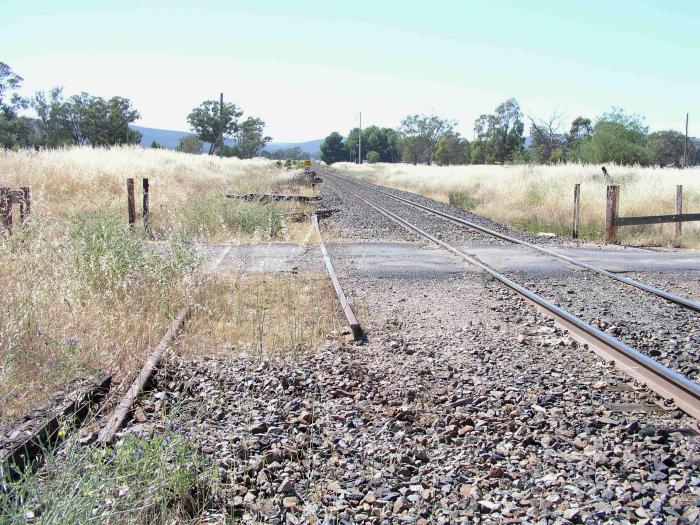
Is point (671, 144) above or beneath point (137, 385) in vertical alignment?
above

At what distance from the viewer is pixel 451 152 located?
120438 millimetres

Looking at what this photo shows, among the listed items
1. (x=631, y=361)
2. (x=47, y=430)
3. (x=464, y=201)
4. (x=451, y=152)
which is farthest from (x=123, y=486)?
(x=451, y=152)

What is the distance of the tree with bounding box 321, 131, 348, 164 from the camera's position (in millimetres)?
170375

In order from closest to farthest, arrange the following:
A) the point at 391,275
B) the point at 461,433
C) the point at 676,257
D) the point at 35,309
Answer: the point at 461,433 → the point at 35,309 → the point at 391,275 → the point at 676,257

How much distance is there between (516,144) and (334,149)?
76.7m

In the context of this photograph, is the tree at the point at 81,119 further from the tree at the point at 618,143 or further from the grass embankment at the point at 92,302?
the grass embankment at the point at 92,302

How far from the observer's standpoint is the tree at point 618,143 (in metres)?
57.0

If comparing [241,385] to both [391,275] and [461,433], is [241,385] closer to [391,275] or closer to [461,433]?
[461,433]

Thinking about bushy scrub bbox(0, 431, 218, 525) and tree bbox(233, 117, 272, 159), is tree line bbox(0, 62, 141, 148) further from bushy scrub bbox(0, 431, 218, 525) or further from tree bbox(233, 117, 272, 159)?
bushy scrub bbox(0, 431, 218, 525)

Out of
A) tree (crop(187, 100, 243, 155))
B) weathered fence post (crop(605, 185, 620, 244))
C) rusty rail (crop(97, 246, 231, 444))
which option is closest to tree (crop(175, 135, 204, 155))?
tree (crop(187, 100, 243, 155))

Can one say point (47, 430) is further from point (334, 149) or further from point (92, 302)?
point (334, 149)

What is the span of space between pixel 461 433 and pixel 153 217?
12.9m

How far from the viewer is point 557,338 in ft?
20.2

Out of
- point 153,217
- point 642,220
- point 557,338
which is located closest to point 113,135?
point 153,217
